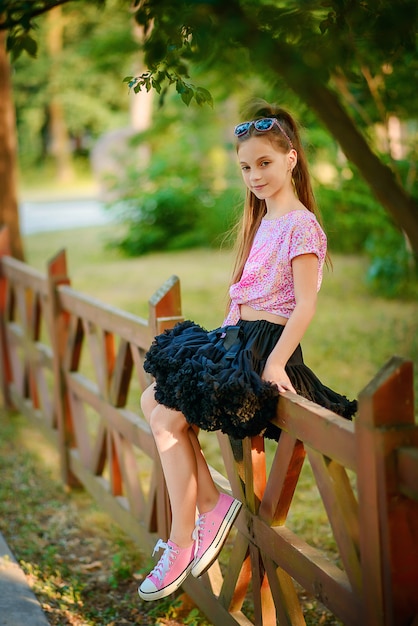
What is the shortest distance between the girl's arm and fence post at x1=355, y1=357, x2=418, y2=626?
515mm

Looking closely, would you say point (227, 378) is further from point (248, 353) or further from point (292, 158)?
point (292, 158)

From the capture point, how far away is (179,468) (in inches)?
99.9

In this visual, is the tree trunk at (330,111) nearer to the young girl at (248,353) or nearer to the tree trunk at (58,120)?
the young girl at (248,353)

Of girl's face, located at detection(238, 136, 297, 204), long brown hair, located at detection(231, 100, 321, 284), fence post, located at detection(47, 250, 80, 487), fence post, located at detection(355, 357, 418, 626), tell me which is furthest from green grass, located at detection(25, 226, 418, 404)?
fence post, located at detection(47, 250, 80, 487)

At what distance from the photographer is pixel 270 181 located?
258cm

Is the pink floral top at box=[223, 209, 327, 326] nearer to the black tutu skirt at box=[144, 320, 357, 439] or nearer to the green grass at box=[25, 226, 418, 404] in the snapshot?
the black tutu skirt at box=[144, 320, 357, 439]

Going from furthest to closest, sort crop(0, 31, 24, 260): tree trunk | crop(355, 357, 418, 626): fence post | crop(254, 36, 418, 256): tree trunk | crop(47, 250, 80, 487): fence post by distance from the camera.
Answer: crop(0, 31, 24, 260): tree trunk < crop(47, 250, 80, 487): fence post < crop(254, 36, 418, 256): tree trunk < crop(355, 357, 418, 626): fence post

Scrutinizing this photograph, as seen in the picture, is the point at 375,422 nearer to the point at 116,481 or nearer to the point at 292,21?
the point at 292,21

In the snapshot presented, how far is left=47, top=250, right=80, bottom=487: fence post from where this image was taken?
4.70 m

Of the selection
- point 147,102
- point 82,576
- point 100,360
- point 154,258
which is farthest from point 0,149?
point 147,102

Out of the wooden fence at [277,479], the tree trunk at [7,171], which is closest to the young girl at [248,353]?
the wooden fence at [277,479]

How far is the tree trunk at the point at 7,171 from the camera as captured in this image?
8.52m

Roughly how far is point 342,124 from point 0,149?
7.16 m

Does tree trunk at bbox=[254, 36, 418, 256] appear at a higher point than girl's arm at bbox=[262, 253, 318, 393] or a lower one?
higher
